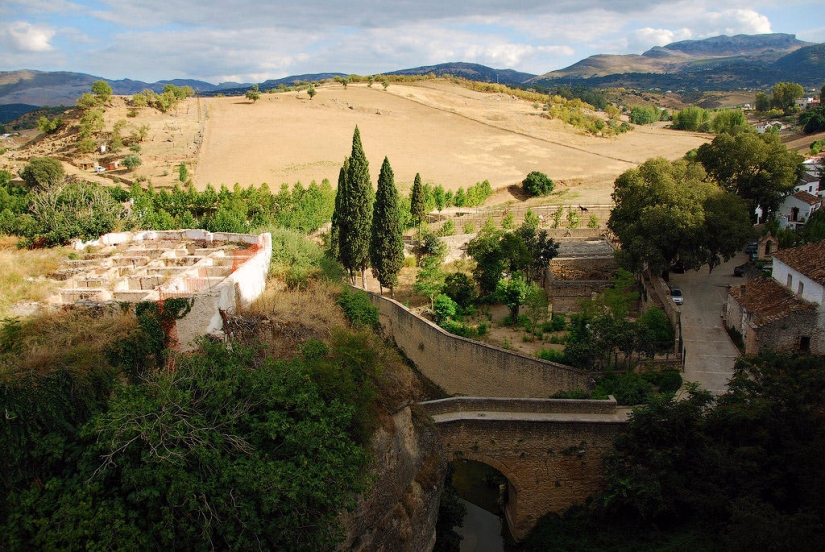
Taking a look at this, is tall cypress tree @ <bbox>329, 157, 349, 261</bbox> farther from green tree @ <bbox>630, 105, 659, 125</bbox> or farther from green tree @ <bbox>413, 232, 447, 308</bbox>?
green tree @ <bbox>630, 105, 659, 125</bbox>

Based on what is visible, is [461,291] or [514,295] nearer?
[514,295]

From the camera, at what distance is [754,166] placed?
109 ft

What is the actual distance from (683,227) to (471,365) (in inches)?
409

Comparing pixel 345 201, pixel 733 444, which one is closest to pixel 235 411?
pixel 733 444

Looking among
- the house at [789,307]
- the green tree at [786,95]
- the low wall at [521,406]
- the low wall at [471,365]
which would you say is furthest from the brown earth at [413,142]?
the low wall at [521,406]

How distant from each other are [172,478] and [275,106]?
73.7 meters

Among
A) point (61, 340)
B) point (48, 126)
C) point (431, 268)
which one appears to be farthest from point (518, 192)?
point (48, 126)

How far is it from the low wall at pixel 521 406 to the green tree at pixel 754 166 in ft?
69.2

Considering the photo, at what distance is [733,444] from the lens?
1433cm

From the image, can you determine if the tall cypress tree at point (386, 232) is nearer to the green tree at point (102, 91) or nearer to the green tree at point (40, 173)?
the green tree at point (40, 173)

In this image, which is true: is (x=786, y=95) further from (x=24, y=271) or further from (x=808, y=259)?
(x=24, y=271)

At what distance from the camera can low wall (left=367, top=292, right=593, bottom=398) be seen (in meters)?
18.4

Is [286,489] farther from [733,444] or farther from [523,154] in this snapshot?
[523,154]

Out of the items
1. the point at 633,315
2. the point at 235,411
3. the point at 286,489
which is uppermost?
the point at 235,411
